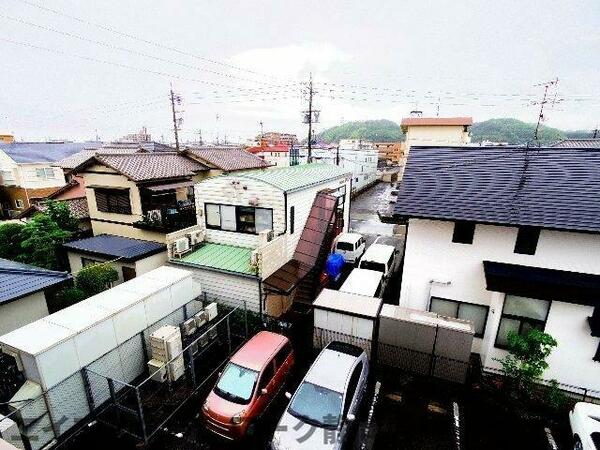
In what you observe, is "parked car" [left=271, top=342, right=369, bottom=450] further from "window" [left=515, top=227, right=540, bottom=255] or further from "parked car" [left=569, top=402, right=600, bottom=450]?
"window" [left=515, top=227, right=540, bottom=255]

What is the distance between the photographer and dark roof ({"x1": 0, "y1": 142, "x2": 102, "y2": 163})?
1259 inches

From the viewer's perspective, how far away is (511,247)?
10867mm

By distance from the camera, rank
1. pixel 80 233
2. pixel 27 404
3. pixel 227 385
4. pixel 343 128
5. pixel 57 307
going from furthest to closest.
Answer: pixel 343 128 < pixel 80 233 < pixel 57 307 < pixel 227 385 < pixel 27 404

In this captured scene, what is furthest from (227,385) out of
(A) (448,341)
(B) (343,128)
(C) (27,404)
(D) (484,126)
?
(B) (343,128)

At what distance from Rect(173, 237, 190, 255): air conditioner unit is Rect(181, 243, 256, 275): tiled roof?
0.33m

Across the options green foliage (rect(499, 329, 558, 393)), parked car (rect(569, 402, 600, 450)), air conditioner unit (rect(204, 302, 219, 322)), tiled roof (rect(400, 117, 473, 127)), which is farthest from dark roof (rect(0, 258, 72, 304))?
tiled roof (rect(400, 117, 473, 127))

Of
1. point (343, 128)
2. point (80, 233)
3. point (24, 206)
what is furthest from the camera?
point (343, 128)

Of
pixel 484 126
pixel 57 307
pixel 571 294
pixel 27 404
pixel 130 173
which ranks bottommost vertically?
pixel 57 307

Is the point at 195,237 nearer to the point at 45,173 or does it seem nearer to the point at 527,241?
the point at 527,241

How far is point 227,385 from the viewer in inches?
360

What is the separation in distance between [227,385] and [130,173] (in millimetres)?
14242

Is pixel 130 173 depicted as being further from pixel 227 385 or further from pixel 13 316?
pixel 227 385

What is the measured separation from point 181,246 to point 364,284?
368 inches

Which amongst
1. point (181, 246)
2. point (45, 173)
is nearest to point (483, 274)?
point (181, 246)
